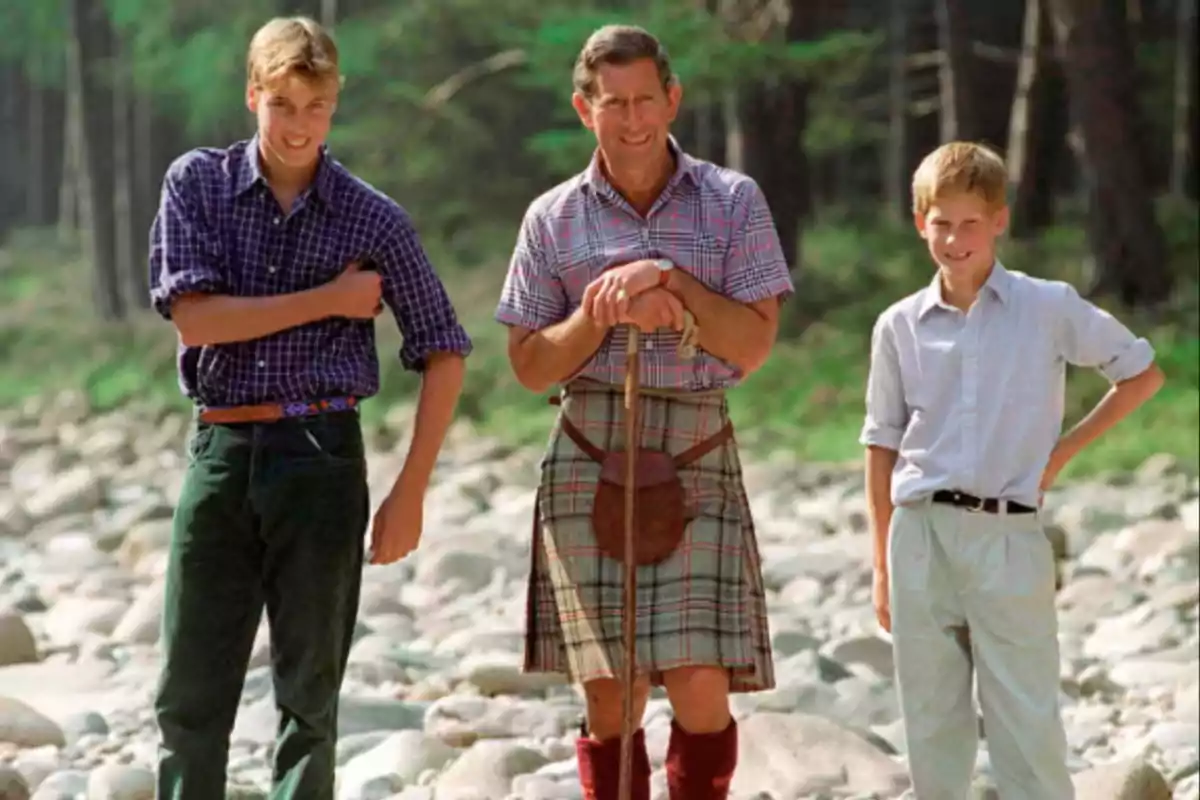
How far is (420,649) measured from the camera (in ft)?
24.9

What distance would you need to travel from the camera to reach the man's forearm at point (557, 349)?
371cm

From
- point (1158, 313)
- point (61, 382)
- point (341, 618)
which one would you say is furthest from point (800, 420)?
point (341, 618)

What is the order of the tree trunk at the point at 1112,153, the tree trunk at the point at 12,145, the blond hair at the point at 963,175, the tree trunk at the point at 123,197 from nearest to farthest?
the blond hair at the point at 963,175
the tree trunk at the point at 1112,153
the tree trunk at the point at 123,197
the tree trunk at the point at 12,145

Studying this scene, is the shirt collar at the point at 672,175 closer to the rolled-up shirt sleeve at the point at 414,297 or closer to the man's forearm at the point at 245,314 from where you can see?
the rolled-up shirt sleeve at the point at 414,297

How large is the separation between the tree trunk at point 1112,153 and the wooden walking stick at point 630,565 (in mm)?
11087

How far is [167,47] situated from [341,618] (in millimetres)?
19739

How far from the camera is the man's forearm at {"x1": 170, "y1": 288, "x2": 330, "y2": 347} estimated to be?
12.1 feet

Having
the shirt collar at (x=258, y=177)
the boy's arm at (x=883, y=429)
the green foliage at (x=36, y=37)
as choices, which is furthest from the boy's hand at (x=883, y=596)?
the green foliage at (x=36, y=37)

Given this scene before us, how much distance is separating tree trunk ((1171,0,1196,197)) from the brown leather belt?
15.7 metres

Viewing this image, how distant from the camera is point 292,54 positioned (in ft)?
12.0

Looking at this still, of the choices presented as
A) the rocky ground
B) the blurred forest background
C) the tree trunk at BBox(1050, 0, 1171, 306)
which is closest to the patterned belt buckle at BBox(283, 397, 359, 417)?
the rocky ground

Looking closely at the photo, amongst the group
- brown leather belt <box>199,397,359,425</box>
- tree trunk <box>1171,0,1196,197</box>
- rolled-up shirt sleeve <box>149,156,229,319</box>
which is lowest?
brown leather belt <box>199,397,359,425</box>

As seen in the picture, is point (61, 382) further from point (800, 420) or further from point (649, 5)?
point (800, 420)

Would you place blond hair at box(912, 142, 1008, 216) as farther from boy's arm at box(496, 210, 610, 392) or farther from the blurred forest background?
the blurred forest background
